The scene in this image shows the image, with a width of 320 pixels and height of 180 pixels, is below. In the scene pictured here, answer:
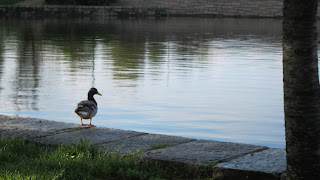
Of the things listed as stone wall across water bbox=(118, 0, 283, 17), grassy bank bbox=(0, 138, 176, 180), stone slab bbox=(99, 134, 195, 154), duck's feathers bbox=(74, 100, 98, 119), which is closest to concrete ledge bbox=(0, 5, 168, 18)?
stone wall across water bbox=(118, 0, 283, 17)

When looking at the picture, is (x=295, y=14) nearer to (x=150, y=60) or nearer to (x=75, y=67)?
(x=75, y=67)

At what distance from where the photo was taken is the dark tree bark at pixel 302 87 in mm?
4488

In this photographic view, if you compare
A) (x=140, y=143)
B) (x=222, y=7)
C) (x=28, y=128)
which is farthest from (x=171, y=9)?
(x=140, y=143)

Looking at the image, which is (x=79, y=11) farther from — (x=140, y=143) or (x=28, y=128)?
(x=140, y=143)

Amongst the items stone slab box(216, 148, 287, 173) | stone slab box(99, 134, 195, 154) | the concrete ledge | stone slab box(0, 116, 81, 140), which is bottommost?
stone slab box(99, 134, 195, 154)

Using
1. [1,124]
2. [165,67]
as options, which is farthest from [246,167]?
[165,67]

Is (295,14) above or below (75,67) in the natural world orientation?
above

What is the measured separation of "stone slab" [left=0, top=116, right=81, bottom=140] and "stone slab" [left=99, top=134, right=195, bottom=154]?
77 cm

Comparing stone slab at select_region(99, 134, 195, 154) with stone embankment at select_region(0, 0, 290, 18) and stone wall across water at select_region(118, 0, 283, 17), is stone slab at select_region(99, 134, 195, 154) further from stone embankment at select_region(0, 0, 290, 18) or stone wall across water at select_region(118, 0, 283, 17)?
stone wall across water at select_region(118, 0, 283, 17)

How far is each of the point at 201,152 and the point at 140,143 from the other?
0.66 m

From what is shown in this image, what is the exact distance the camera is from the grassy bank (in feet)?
16.4

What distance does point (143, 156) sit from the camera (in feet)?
18.0

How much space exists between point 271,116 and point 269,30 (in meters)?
21.8

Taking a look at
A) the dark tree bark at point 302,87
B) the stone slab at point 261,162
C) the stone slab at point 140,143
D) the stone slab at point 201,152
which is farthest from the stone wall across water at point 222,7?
the dark tree bark at point 302,87
